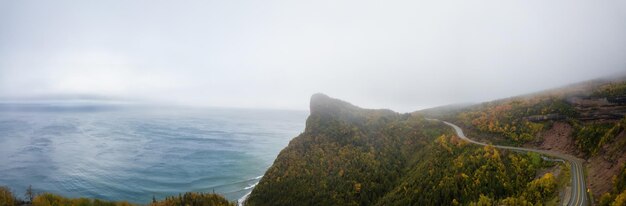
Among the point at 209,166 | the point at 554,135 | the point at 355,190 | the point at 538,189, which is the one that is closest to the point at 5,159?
the point at 209,166

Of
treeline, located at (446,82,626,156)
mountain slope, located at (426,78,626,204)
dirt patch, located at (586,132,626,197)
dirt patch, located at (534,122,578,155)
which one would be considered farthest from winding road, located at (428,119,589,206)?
treeline, located at (446,82,626,156)

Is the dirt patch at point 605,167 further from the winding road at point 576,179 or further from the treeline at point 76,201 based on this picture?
the treeline at point 76,201

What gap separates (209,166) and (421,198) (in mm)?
111916

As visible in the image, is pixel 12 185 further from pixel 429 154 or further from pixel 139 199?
pixel 429 154

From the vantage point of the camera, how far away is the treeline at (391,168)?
5662 centimetres

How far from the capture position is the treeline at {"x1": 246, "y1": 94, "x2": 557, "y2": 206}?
56.6m

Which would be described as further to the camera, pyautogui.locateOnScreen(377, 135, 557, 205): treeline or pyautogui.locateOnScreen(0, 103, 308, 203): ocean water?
pyautogui.locateOnScreen(0, 103, 308, 203): ocean water

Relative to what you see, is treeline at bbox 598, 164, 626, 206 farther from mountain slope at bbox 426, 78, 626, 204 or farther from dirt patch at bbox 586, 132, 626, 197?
dirt patch at bbox 586, 132, 626, 197

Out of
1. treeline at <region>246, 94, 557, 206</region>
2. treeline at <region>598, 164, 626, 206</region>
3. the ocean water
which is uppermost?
treeline at <region>598, 164, 626, 206</region>

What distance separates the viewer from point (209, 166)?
Answer: 15050 cm

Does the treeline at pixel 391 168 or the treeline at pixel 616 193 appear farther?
the treeline at pixel 391 168

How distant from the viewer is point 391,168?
95312mm

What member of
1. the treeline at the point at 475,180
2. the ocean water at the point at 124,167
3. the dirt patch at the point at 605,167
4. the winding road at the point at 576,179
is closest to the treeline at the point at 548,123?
the dirt patch at the point at 605,167

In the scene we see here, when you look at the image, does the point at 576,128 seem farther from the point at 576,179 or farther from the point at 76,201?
the point at 76,201
